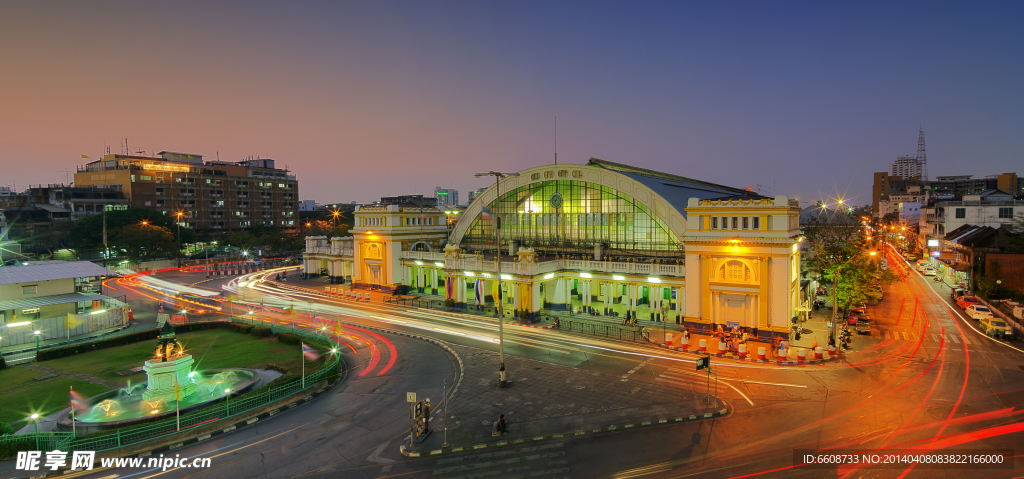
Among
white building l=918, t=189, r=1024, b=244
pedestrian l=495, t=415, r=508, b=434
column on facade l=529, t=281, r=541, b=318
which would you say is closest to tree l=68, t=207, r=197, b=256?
column on facade l=529, t=281, r=541, b=318

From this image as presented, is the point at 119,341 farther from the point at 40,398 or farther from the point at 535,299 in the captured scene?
the point at 535,299

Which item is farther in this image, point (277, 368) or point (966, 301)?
point (966, 301)

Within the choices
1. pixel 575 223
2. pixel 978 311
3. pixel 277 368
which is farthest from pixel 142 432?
pixel 978 311

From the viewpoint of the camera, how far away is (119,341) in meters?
40.5

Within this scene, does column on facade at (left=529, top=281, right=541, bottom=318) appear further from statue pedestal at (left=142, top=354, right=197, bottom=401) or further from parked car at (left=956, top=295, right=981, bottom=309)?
parked car at (left=956, top=295, right=981, bottom=309)

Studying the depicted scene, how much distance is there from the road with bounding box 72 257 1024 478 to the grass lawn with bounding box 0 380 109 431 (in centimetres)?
1075

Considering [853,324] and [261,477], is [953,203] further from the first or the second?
[261,477]

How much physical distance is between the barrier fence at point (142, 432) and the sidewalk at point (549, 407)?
905cm

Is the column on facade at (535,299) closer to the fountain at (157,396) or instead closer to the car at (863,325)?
the fountain at (157,396)

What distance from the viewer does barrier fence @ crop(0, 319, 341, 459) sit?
20531 millimetres

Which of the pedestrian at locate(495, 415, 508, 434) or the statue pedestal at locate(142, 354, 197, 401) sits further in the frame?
the statue pedestal at locate(142, 354, 197, 401)

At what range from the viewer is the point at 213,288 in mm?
72750

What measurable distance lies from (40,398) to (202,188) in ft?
426

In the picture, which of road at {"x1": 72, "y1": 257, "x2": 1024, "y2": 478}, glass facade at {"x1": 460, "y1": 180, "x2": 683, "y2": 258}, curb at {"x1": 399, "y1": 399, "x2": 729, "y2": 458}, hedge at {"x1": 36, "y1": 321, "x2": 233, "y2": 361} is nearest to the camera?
road at {"x1": 72, "y1": 257, "x2": 1024, "y2": 478}
